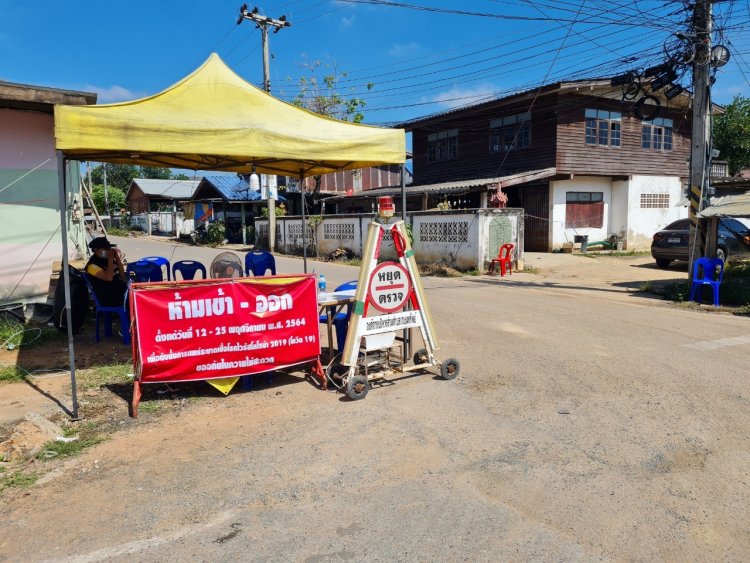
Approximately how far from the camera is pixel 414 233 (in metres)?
18.7

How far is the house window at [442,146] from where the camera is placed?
27.2 meters

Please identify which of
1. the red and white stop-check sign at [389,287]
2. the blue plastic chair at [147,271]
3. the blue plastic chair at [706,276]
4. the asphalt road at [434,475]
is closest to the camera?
the asphalt road at [434,475]

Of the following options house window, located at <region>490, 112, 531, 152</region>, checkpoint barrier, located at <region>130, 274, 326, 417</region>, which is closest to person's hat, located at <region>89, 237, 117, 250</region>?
checkpoint barrier, located at <region>130, 274, 326, 417</region>

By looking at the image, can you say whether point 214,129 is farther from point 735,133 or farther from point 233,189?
point 735,133

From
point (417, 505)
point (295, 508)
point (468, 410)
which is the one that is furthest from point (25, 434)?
point (468, 410)

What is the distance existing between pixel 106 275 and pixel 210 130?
3.19 m

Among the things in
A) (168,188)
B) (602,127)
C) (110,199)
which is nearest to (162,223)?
A: (168,188)

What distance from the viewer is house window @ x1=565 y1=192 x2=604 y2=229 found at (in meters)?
23.2

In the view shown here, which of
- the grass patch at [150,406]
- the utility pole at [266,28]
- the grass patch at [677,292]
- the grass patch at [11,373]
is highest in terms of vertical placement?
the utility pole at [266,28]

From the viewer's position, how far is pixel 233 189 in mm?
33188

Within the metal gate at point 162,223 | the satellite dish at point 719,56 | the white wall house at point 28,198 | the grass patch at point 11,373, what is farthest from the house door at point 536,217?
the metal gate at point 162,223

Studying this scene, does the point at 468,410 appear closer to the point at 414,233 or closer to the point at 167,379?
the point at 167,379

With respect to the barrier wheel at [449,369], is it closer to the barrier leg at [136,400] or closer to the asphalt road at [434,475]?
the asphalt road at [434,475]

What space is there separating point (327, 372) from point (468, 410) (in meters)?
1.52
